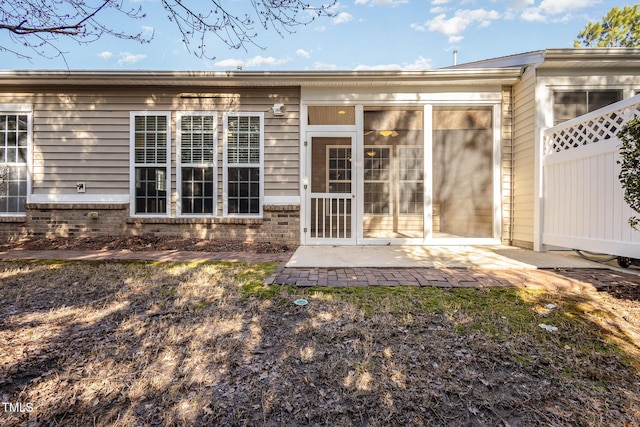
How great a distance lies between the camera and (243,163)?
5695 millimetres

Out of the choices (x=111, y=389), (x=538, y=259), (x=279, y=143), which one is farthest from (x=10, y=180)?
(x=538, y=259)

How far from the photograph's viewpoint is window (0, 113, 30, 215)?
18.7ft

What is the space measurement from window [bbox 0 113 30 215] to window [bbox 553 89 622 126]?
31.2 feet

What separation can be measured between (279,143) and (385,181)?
7.30ft

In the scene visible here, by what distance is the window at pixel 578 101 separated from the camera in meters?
5.02

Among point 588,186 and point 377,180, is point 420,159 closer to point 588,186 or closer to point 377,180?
point 377,180

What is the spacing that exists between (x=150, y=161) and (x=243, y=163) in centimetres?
177

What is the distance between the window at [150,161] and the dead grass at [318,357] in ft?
9.49

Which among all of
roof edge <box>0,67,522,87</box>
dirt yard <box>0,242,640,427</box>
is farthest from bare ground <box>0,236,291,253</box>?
roof edge <box>0,67,522,87</box>

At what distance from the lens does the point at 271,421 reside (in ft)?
4.36

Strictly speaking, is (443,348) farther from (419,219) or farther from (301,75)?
(301,75)

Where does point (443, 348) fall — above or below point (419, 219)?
below

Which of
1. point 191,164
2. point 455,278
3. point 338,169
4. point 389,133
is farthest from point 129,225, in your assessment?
point 455,278

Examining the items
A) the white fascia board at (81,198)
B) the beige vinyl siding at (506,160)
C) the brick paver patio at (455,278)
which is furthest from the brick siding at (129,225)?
the beige vinyl siding at (506,160)
